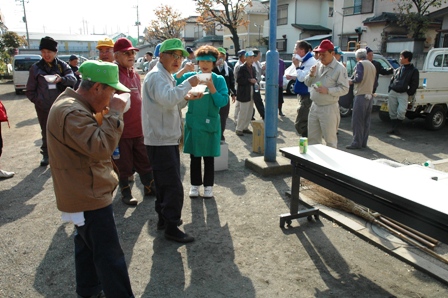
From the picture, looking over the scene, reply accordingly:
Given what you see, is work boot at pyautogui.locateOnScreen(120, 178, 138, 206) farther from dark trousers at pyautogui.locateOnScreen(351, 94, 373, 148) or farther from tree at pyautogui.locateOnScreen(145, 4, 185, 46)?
tree at pyautogui.locateOnScreen(145, 4, 185, 46)

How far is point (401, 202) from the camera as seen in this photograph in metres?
2.41

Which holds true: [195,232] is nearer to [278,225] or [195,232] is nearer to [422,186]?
[278,225]

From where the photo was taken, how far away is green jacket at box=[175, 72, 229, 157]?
162 inches

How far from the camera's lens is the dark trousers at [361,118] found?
6984 millimetres

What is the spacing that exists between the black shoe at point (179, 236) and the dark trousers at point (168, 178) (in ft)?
0.42

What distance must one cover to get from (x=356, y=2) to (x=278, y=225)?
1012 inches

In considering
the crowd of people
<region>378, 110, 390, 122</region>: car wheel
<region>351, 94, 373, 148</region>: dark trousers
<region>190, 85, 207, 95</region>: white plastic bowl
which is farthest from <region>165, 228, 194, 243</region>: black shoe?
<region>378, 110, 390, 122</region>: car wheel

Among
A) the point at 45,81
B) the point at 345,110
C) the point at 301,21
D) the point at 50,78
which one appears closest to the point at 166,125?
the point at 50,78

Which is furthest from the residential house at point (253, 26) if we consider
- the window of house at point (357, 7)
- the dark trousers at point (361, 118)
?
Answer: the dark trousers at point (361, 118)

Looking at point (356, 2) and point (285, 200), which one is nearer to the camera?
point (285, 200)

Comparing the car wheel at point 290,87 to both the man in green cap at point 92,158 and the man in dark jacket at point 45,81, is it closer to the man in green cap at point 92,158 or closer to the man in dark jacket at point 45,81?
the man in dark jacket at point 45,81

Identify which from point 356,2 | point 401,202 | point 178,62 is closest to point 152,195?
→ point 178,62

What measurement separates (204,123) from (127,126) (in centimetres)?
97

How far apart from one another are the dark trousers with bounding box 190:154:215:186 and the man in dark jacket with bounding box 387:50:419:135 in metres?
5.58
